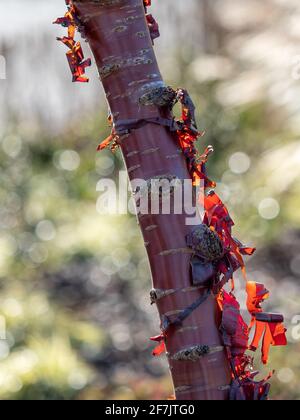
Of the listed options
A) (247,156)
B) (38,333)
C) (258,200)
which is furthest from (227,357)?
(247,156)

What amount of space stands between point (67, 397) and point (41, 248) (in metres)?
0.76

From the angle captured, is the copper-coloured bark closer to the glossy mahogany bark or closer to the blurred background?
the glossy mahogany bark

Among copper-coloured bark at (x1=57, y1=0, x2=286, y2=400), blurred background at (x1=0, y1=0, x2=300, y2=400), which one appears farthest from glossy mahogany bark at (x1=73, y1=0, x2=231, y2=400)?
blurred background at (x1=0, y1=0, x2=300, y2=400)

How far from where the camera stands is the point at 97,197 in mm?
2893

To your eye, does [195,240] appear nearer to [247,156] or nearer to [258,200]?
[258,200]

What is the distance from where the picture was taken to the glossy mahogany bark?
1.59ft

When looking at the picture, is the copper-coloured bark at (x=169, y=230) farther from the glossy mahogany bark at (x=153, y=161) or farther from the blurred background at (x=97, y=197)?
the blurred background at (x=97, y=197)

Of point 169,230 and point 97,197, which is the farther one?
point 97,197

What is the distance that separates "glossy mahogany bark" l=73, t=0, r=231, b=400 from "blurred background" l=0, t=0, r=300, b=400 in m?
1.51

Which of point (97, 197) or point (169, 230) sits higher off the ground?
point (97, 197)

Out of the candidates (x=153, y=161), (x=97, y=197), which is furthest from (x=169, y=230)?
(x=97, y=197)

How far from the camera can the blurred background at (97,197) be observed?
2.16 meters

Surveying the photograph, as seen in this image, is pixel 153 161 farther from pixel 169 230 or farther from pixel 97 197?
pixel 97 197

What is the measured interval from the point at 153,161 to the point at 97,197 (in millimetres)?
2417
